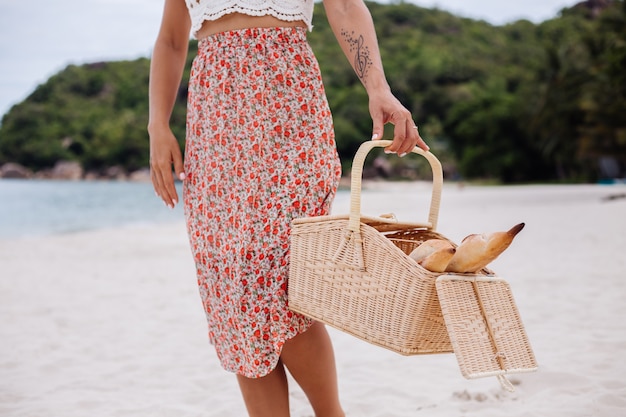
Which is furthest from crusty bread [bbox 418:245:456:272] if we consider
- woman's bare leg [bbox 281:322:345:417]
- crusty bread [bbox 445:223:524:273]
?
woman's bare leg [bbox 281:322:345:417]

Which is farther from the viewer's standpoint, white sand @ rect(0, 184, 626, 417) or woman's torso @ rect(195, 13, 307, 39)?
white sand @ rect(0, 184, 626, 417)

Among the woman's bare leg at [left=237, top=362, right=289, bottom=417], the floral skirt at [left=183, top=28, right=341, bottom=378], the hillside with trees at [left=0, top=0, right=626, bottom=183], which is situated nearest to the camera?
the floral skirt at [left=183, top=28, right=341, bottom=378]

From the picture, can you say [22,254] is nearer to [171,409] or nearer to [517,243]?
[517,243]

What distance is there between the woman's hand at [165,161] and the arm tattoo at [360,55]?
0.57 metres

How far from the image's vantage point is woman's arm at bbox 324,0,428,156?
1.56 meters

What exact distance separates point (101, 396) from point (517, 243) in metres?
7.72

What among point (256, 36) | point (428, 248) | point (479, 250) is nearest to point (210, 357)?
point (256, 36)

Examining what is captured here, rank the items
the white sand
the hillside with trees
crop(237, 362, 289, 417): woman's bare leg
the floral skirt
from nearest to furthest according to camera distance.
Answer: the floral skirt < crop(237, 362, 289, 417): woman's bare leg < the white sand < the hillside with trees

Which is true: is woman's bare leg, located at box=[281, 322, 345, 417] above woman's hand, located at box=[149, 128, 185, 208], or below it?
below

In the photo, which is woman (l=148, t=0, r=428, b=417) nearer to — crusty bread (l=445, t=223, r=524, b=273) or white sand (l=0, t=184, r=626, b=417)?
crusty bread (l=445, t=223, r=524, b=273)

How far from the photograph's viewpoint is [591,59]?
117 feet

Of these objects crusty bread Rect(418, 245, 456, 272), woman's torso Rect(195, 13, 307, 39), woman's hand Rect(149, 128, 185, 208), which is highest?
woman's torso Rect(195, 13, 307, 39)

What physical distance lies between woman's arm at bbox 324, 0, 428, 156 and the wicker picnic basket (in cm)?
5

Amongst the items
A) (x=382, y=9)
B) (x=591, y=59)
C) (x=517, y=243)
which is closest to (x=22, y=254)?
(x=517, y=243)
